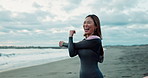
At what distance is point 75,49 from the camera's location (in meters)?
2.88

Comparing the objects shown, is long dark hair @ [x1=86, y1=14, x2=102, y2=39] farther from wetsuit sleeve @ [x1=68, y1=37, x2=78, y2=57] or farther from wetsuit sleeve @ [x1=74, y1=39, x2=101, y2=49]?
wetsuit sleeve @ [x1=68, y1=37, x2=78, y2=57]

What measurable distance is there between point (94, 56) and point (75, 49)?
0.83 ft

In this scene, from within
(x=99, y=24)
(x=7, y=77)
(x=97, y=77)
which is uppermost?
(x=99, y=24)

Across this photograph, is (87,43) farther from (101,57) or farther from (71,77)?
(71,77)

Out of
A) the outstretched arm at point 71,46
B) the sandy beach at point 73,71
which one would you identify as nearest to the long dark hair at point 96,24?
the outstretched arm at point 71,46

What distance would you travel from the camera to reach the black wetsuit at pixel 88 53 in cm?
283

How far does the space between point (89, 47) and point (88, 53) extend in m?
0.08

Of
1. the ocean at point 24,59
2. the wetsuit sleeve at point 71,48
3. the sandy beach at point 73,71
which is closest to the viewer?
the wetsuit sleeve at point 71,48

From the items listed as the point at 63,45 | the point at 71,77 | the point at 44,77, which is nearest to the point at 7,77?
the point at 44,77

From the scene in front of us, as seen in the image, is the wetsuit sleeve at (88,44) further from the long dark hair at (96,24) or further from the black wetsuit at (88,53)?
the long dark hair at (96,24)

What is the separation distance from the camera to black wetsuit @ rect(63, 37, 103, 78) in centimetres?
283

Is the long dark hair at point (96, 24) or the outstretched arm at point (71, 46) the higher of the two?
the long dark hair at point (96, 24)

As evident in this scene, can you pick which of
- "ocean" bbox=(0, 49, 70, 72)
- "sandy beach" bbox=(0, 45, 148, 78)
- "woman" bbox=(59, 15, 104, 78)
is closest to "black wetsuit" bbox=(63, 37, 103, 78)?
"woman" bbox=(59, 15, 104, 78)

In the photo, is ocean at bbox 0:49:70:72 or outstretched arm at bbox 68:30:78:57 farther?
ocean at bbox 0:49:70:72
